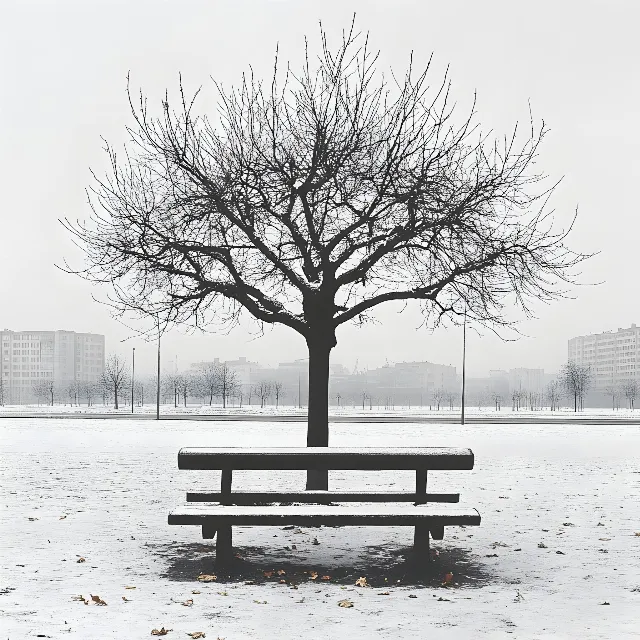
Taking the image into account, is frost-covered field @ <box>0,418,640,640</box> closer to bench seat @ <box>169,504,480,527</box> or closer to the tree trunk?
bench seat @ <box>169,504,480,527</box>

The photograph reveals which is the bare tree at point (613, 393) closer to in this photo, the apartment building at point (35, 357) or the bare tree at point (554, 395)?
the bare tree at point (554, 395)

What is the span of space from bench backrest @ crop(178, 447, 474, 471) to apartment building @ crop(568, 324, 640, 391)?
151 m

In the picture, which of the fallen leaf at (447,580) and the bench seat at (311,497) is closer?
the fallen leaf at (447,580)

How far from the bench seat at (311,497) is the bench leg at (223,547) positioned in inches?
13.2

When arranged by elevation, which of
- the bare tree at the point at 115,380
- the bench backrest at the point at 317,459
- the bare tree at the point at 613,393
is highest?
the bench backrest at the point at 317,459

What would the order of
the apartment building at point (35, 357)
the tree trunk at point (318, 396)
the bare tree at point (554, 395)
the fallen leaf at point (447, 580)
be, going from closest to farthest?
the fallen leaf at point (447, 580) < the tree trunk at point (318, 396) < the bare tree at point (554, 395) < the apartment building at point (35, 357)

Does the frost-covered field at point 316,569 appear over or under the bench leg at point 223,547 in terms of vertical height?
under

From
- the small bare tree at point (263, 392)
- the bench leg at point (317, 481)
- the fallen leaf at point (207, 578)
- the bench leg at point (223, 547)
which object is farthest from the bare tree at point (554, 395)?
the fallen leaf at point (207, 578)

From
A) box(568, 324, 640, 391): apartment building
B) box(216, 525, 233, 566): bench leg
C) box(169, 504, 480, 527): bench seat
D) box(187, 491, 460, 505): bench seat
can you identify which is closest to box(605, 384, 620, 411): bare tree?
box(568, 324, 640, 391): apartment building

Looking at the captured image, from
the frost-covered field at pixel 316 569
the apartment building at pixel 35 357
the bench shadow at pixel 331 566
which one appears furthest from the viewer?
the apartment building at pixel 35 357

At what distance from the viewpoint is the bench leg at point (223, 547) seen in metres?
6.59

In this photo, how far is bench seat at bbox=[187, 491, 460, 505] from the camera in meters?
6.76

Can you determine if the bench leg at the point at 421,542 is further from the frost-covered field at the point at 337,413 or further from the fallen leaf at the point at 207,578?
the frost-covered field at the point at 337,413

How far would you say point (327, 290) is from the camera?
974cm
